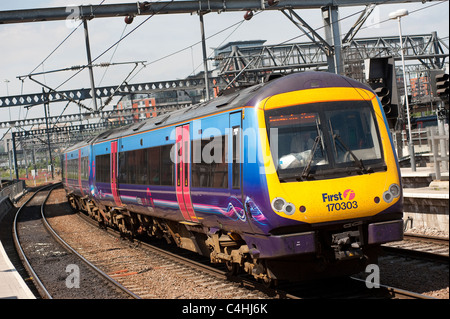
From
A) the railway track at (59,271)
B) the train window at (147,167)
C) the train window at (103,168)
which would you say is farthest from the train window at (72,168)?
the train window at (147,167)

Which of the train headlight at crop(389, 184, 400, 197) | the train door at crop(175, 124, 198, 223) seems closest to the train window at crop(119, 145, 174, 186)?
the train door at crop(175, 124, 198, 223)

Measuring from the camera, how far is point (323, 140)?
8.74m

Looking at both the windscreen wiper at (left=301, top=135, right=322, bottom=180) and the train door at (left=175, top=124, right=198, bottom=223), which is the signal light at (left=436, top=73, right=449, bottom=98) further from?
the windscreen wiper at (left=301, top=135, right=322, bottom=180)

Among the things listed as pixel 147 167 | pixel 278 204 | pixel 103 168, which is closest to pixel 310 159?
pixel 278 204

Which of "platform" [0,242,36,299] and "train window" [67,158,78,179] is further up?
"train window" [67,158,78,179]

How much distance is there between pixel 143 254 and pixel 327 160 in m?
7.89

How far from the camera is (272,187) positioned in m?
8.33

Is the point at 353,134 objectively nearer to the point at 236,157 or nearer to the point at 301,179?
the point at 301,179

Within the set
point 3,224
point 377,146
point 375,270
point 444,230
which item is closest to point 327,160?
point 377,146

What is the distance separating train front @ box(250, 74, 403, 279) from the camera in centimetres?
834

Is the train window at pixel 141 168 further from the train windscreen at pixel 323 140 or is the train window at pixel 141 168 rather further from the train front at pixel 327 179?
the train windscreen at pixel 323 140

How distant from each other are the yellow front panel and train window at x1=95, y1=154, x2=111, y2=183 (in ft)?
34.2

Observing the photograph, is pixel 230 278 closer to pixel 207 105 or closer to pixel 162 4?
pixel 207 105

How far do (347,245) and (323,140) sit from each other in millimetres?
1533
